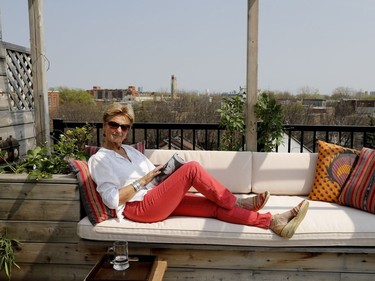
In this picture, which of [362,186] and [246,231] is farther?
[362,186]

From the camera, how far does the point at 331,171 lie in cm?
268

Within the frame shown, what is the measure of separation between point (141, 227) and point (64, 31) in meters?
3.97

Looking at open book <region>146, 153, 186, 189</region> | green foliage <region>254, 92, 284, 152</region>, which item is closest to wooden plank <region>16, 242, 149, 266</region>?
open book <region>146, 153, 186, 189</region>

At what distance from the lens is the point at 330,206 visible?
246cm

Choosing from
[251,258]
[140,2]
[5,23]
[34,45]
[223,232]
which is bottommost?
[251,258]

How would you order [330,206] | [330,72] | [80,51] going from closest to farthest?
[330,206]
[80,51]
[330,72]

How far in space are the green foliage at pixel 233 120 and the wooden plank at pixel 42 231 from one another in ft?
5.27

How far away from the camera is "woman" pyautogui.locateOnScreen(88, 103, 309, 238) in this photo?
2.11m

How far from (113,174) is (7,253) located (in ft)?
2.82

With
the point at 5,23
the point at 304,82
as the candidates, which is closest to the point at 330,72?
the point at 304,82

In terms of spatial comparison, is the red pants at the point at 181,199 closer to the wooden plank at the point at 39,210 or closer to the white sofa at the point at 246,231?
the white sofa at the point at 246,231

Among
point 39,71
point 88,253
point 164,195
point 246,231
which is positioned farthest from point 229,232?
point 39,71

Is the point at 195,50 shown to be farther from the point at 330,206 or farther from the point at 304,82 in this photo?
the point at 304,82

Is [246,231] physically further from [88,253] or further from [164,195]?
[88,253]
